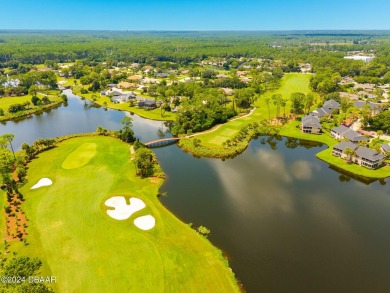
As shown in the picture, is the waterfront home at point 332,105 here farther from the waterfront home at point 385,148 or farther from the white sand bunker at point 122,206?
the white sand bunker at point 122,206

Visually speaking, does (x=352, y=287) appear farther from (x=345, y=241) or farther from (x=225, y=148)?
(x=225, y=148)

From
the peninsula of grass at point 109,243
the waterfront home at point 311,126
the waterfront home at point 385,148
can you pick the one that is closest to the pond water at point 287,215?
the peninsula of grass at point 109,243

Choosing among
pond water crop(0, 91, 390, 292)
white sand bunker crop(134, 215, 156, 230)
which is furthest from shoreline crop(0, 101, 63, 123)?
white sand bunker crop(134, 215, 156, 230)

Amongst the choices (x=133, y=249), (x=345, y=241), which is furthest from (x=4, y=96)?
(x=345, y=241)

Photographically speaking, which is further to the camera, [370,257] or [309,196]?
[309,196]

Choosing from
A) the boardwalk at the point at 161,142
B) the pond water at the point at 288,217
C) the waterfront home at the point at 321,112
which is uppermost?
the waterfront home at the point at 321,112

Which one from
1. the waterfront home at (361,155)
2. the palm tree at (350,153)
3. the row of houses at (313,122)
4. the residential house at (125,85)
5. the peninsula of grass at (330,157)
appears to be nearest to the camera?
the peninsula of grass at (330,157)

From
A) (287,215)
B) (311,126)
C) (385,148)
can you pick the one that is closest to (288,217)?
(287,215)
